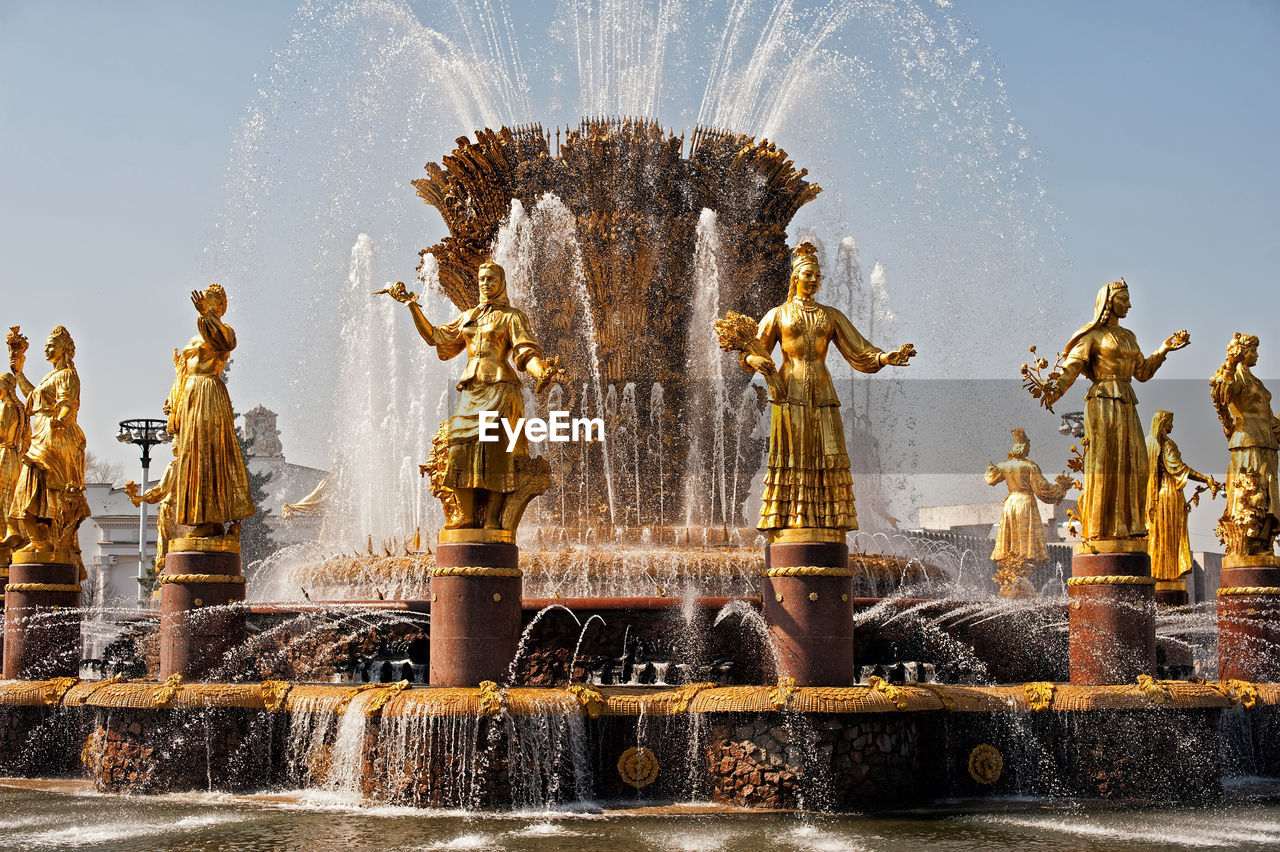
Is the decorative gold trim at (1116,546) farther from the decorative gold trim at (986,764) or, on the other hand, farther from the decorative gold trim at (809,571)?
the decorative gold trim at (809,571)

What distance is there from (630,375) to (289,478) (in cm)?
3329

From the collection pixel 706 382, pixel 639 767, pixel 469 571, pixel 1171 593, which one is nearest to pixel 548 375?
pixel 469 571

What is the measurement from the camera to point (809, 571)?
1020 centimetres

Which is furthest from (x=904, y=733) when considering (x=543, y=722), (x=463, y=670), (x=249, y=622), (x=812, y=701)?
(x=249, y=622)

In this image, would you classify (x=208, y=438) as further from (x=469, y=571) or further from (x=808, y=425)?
(x=808, y=425)

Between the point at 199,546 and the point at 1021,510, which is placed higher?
the point at 1021,510

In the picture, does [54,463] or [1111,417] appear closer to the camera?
[1111,417]

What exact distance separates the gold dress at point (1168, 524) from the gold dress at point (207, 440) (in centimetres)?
959

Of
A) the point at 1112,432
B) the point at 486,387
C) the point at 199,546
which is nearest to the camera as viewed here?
the point at 486,387

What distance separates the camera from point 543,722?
32.6 ft

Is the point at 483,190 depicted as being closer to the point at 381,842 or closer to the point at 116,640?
the point at 116,640

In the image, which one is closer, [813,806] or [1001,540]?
[813,806]

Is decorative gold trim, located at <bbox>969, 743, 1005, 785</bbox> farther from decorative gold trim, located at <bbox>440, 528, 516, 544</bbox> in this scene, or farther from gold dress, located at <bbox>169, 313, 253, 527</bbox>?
gold dress, located at <bbox>169, 313, 253, 527</bbox>

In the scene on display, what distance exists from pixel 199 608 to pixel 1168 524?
1019 centimetres
